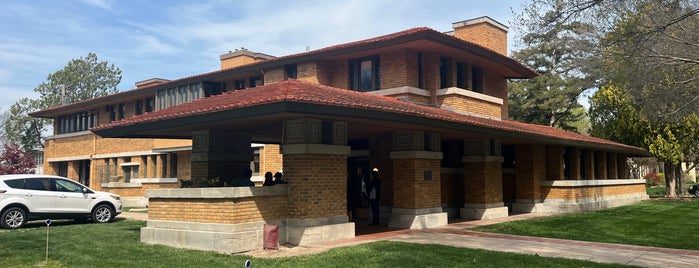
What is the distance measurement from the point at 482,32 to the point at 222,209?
16.1m

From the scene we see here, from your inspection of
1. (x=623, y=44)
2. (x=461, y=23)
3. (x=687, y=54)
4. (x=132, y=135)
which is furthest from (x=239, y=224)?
(x=461, y=23)

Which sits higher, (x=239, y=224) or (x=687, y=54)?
(x=687, y=54)

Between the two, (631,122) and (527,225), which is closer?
(527,225)

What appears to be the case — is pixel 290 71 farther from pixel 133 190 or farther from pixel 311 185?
pixel 133 190

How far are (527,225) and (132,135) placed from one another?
35.5 ft

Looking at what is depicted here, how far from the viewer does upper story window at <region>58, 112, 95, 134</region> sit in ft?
105

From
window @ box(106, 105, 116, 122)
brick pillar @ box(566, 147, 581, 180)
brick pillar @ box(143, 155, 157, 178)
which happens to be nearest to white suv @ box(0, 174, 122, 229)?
brick pillar @ box(143, 155, 157, 178)

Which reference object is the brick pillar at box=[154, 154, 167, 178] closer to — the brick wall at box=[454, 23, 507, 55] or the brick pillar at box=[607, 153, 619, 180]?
the brick wall at box=[454, 23, 507, 55]

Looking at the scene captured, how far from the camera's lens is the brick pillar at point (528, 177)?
67.1ft

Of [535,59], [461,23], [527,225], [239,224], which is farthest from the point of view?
[535,59]

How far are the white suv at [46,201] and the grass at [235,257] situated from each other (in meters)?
3.55

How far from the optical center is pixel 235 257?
33.1ft

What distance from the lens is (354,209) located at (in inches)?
687

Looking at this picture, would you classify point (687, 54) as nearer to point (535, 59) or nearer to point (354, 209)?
point (354, 209)
